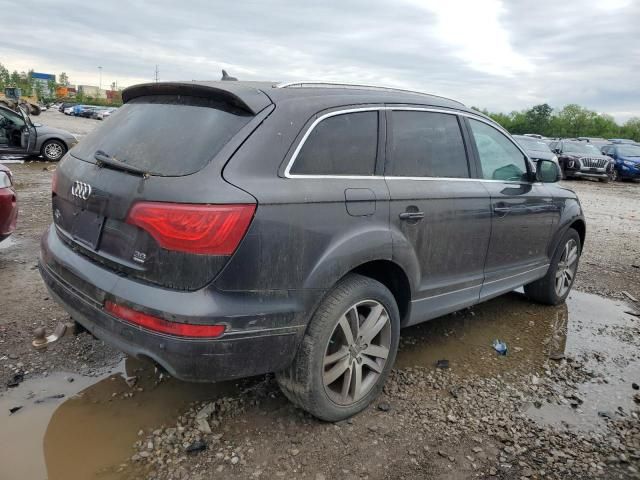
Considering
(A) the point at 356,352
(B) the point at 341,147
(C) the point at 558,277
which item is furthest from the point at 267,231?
(C) the point at 558,277

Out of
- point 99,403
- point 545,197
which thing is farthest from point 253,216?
point 545,197

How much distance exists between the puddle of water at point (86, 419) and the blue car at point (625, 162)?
2219 centimetres

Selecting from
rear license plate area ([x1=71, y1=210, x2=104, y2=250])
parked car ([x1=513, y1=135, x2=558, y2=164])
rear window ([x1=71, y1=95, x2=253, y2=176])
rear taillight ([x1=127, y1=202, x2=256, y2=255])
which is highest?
parked car ([x1=513, y1=135, x2=558, y2=164])

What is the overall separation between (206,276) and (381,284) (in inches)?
45.2

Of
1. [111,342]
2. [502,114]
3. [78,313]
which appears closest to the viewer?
[111,342]

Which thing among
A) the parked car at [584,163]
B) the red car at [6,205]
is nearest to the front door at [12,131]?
the red car at [6,205]

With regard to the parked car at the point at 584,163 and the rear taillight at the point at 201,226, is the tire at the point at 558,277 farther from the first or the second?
the parked car at the point at 584,163

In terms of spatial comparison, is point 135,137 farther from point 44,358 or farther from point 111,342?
point 44,358

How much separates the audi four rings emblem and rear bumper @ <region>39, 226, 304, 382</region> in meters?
0.36

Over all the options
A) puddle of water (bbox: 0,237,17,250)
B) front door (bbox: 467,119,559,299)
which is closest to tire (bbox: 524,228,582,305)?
front door (bbox: 467,119,559,299)

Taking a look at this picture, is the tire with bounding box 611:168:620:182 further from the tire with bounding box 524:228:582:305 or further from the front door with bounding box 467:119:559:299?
the front door with bounding box 467:119:559:299

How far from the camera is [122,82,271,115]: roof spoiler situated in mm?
2518

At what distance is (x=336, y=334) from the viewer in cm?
284

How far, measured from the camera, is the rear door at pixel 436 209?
3080 millimetres
